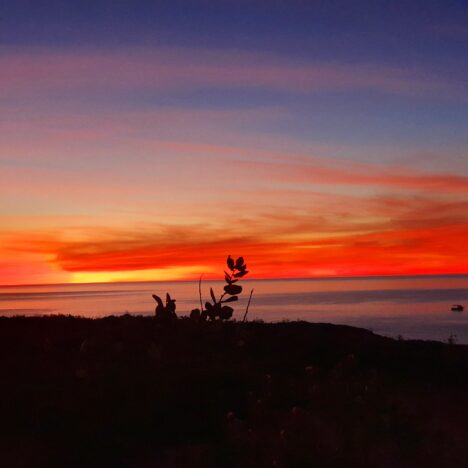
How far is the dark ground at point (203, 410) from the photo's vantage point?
804 cm

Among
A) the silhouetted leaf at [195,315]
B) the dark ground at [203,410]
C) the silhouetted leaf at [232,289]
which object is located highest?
the silhouetted leaf at [232,289]

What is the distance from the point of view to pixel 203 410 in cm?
959

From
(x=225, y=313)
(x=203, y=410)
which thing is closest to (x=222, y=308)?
(x=225, y=313)

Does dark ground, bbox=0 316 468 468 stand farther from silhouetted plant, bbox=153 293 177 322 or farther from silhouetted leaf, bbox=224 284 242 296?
silhouetted leaf, bbox=224 284 242 296

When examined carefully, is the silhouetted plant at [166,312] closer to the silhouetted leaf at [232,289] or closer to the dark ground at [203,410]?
the dark ground at [203,410]

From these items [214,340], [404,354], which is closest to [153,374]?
[214,340]

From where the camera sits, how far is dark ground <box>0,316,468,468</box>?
26.4 ft

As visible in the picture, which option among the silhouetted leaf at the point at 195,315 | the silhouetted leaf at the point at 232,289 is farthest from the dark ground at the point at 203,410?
the silhouetted leaf at the point at 232,289

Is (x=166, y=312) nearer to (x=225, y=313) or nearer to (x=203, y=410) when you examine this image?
(x=225, y=313)

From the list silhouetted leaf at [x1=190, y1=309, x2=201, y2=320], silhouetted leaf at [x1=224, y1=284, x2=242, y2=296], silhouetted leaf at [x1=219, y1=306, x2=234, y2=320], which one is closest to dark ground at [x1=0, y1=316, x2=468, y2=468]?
silhouetted leaf at [x1=190, y1=309, x2=201, y2=320]

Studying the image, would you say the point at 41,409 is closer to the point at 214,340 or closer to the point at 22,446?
the point at 22,446

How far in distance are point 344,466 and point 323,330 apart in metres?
11.2

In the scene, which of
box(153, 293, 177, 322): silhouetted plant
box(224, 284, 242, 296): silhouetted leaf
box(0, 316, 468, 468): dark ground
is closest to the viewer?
box(0, 316, 468, 468): dark ground

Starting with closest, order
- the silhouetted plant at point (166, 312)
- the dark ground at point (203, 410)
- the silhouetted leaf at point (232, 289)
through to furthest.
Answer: the dark ground at point (203, 410) < the silhouetted leaf at point (232, 289) < the silhouetted plant at point (166, 312)
